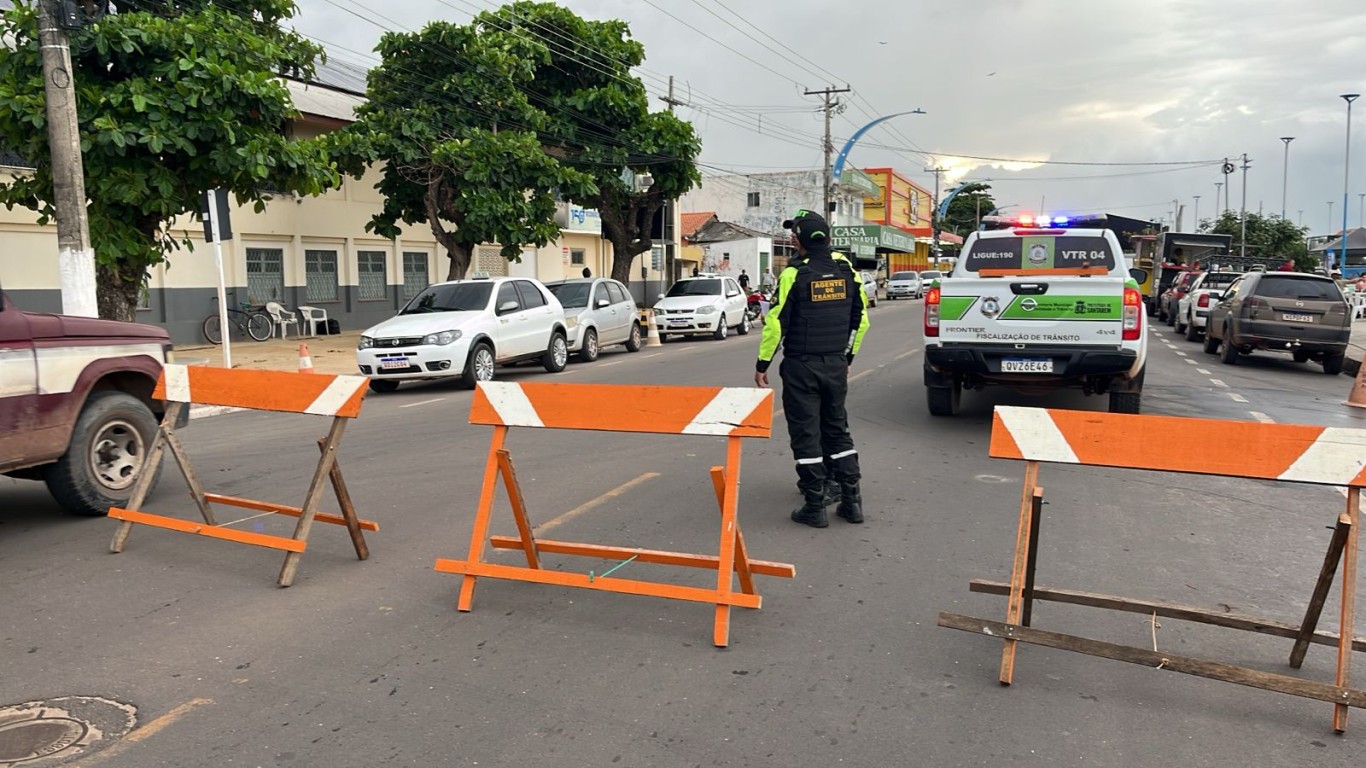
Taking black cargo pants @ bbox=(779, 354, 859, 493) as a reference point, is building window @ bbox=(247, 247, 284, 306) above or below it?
above

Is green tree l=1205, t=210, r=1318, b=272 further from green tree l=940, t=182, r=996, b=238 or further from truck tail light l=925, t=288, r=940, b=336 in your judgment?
truck tail light l=925, t=288, r=940, b=336

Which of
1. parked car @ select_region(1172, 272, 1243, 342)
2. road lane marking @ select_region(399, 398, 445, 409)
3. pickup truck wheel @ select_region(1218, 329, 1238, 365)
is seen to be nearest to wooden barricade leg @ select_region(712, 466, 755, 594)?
road lane marking @ select_region(399, 398, 445, 409)

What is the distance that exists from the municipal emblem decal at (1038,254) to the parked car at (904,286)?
45.5 meters

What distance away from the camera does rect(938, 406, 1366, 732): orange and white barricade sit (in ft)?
11.9

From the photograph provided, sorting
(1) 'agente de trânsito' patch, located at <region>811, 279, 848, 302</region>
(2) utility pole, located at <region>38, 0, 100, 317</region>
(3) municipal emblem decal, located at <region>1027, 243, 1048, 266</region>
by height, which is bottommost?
(1) 'agente de trânsito' patch, located at <region>811, 279, 848, 302</region>

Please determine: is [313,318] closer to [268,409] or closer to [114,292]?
[114,292]

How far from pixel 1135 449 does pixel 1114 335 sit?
5.58 m

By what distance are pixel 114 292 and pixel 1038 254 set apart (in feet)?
39.4

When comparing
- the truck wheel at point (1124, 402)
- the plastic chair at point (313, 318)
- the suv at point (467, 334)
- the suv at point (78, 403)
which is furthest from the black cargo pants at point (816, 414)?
the plastic chair at point (313, 318)

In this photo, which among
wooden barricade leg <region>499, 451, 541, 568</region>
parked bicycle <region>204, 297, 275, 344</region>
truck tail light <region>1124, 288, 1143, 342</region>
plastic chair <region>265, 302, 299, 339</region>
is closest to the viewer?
wooden barricade leg <region>499, 451, 541, 568</region>

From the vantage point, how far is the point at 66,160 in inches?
439

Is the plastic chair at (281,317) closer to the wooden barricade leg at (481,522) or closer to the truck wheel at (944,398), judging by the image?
the truck wheel at (944,398)

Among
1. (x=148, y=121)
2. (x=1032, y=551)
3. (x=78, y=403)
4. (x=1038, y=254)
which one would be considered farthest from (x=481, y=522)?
(x=148, y=121)

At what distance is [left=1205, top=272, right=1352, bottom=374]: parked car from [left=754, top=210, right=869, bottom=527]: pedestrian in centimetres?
1285
